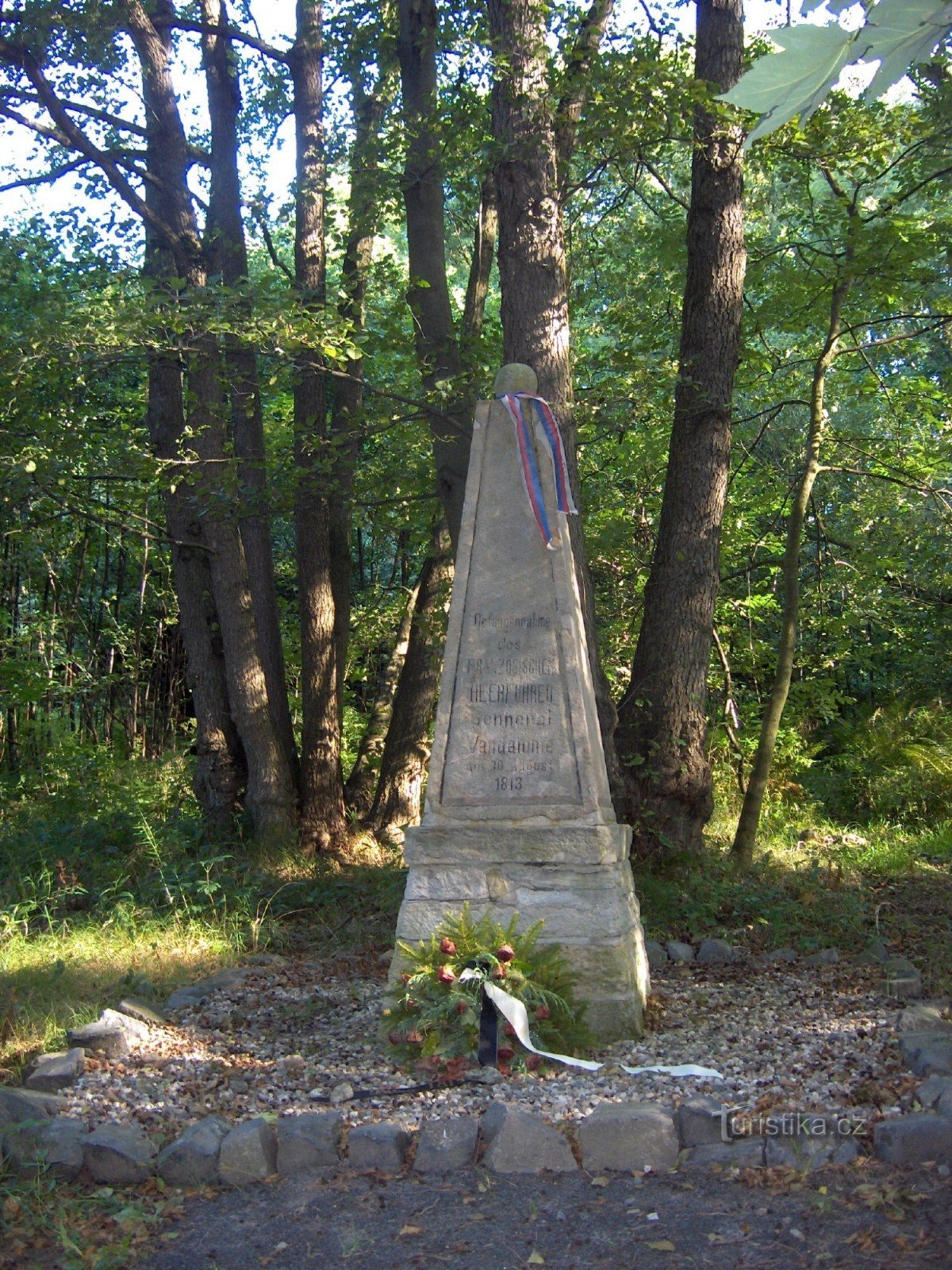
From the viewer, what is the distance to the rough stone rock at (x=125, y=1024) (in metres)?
5.10

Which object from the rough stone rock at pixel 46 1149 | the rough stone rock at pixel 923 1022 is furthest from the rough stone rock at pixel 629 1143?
the rough stone rock at pixel 46 1149


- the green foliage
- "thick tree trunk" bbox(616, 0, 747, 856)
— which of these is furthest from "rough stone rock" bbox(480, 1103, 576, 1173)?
"thick tree trunk" bbox(616, 0, 747, 856)

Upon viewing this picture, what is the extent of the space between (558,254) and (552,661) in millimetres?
3265

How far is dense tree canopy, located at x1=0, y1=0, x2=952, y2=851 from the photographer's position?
7660 millimetres

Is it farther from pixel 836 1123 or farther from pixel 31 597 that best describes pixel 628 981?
pixel 31 597

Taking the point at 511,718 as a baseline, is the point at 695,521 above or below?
above

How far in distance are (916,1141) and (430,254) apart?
7.50 metres

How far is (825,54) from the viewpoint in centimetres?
142

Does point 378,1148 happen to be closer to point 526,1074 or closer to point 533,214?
point 526,1074

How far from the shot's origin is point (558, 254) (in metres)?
7.37

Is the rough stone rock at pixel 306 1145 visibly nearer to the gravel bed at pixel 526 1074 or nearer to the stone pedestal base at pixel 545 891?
the gravel bed at pixel 526 1074

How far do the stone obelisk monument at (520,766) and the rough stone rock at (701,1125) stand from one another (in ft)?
3.65

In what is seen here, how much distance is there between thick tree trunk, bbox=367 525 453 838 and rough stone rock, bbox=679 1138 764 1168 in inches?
252

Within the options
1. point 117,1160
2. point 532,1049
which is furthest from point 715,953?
point 117,1160
